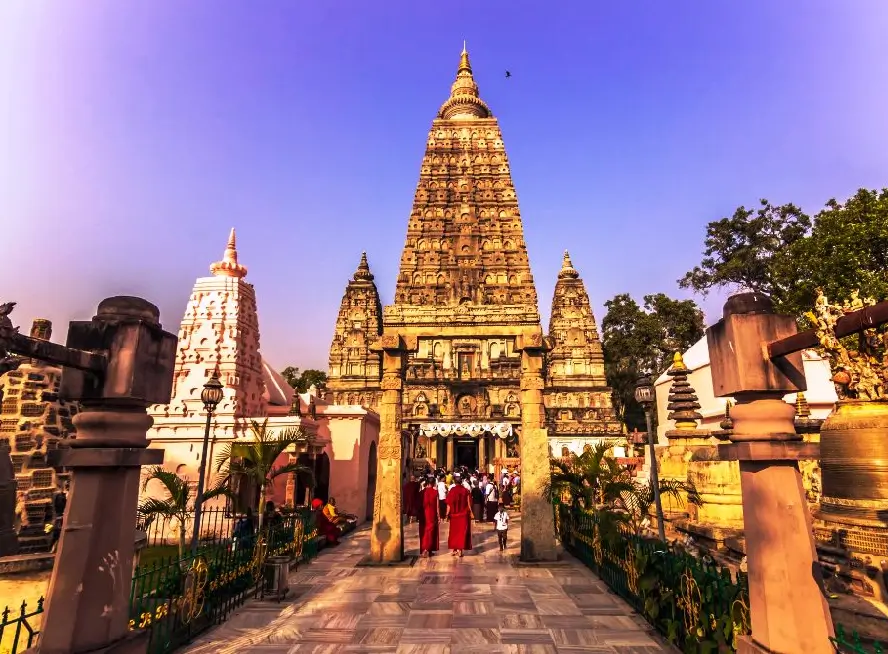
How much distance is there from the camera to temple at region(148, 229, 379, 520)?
51.6 feet

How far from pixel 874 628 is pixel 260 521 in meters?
8.71

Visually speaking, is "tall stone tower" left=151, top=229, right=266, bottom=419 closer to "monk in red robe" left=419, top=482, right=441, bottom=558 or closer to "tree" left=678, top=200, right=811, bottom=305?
"monk in red robe" left=419, top=482, right=441, bottom=558

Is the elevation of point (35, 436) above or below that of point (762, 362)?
below

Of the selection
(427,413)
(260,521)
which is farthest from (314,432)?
(427,413)

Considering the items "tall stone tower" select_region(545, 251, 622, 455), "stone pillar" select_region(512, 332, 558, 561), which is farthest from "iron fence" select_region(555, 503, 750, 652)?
"tall stone tower" select_region(545, 251, 622, 455)

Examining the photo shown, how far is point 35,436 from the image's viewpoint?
864cm

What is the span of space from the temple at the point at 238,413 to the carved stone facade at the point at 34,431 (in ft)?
20.9

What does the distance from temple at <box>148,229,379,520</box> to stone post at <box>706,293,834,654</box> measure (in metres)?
12.8

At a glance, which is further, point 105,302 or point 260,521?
point 260,521

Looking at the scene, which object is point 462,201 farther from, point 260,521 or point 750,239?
point 260,521

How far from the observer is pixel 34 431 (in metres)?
8.66

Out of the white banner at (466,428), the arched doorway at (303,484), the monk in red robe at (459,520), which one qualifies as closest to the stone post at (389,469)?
the monk in red robe at (459,520)

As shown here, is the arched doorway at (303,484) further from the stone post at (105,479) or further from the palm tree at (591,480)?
the stone post at (105,479)

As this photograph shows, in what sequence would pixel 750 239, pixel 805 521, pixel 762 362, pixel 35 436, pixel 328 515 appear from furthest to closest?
1. pixel 750 239
2. pixel 328 515
3. pixel 35 436
4. pixel 762 362
5. pixel 805 521
